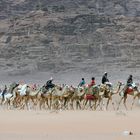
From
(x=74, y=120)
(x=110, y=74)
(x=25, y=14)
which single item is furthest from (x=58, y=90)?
(x=25, y=14)

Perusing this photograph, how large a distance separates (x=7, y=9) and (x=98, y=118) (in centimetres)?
9958

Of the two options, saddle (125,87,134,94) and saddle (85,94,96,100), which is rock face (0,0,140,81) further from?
saddle (85,94,96,100)

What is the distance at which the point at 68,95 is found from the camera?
94.7ft

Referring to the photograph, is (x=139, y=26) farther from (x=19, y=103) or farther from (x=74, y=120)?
(x=74, y=120)

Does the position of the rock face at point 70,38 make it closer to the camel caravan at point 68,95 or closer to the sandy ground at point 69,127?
the camel caravan at point 68,95

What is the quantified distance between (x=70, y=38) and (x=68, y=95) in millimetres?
79031

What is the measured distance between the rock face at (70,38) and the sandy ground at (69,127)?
6893 centimetres

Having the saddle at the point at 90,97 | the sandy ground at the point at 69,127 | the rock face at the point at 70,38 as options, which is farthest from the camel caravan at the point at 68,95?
the rock face at the point at 70,38

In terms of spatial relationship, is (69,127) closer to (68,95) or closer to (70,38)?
(68,95)

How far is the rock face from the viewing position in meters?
97.5

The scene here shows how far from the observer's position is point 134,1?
12331 centimetres

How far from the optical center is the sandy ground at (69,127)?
55.3 ft

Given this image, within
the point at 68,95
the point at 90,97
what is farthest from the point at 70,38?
the point at 90,97

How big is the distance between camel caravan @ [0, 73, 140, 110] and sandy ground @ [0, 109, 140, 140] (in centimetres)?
405
